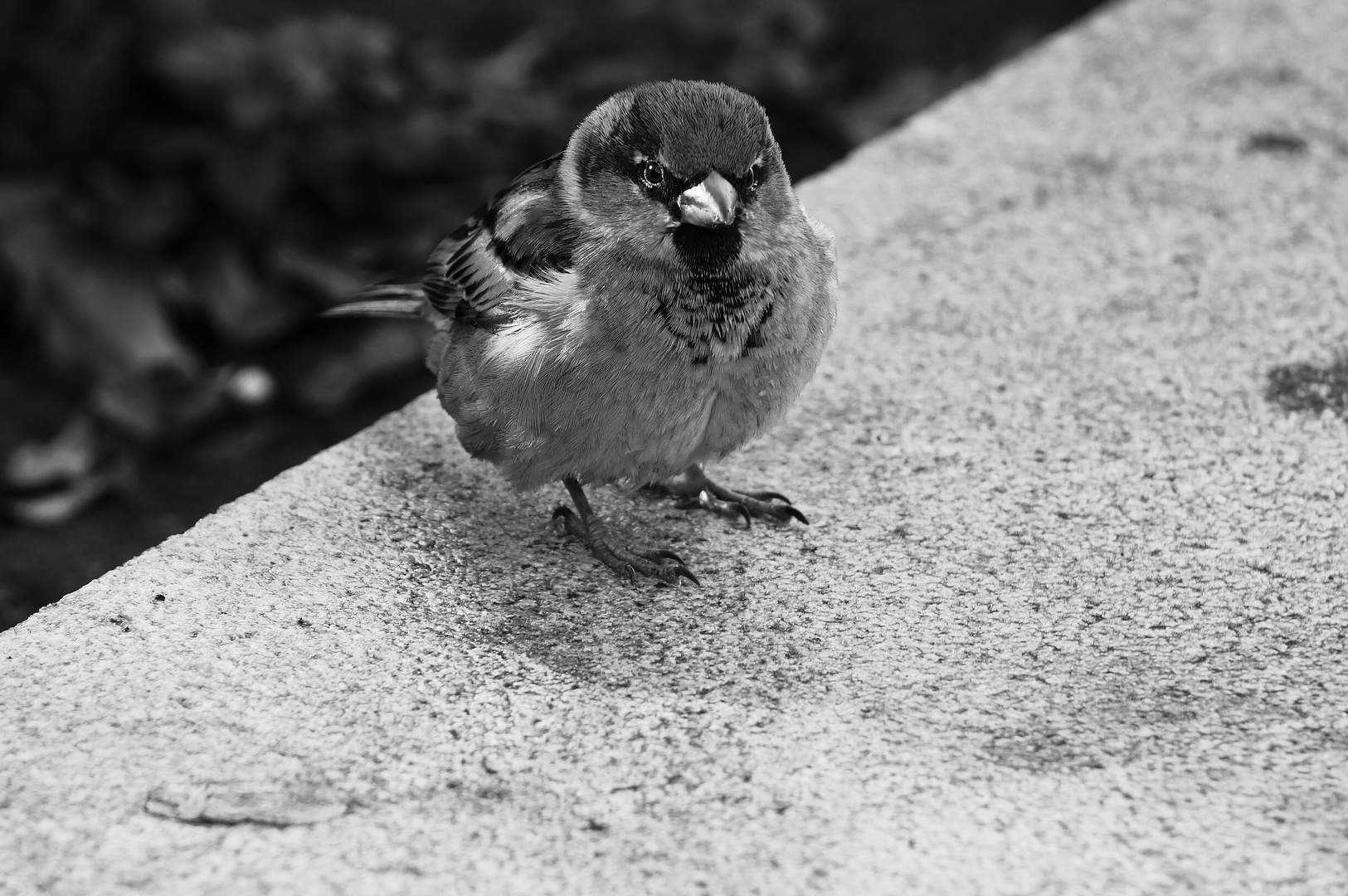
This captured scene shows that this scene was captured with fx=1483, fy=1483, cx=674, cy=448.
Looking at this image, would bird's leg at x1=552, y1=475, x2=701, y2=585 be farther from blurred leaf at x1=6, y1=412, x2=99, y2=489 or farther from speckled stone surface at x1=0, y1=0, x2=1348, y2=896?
blurred leaf at x1=6, y1=412, x2=99, y2=489

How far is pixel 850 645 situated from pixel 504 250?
111 centimetres

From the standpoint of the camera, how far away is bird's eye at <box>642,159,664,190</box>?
2816 millimetres

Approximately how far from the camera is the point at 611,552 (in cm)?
287

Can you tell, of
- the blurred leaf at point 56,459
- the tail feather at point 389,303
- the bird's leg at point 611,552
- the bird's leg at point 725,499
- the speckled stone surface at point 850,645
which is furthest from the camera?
the blurred leaf at point 56,459

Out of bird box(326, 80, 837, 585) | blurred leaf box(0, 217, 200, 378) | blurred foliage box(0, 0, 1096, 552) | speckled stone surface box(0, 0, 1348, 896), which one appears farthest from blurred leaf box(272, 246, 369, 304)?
bird box(326, 80, 837, 585)

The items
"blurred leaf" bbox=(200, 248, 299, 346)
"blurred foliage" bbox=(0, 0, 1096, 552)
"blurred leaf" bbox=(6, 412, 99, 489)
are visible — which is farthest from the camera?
"blurred leaf" bbox=(200, 248, 299, 346)

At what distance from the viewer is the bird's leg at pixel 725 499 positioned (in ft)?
9.78

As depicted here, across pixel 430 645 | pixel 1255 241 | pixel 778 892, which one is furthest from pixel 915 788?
pixel 1255 241

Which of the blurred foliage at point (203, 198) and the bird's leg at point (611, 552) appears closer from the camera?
the bird's leg at point (611, 552)

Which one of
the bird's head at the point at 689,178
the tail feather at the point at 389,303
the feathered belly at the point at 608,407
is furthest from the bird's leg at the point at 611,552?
the tail feather at the point at 389,303

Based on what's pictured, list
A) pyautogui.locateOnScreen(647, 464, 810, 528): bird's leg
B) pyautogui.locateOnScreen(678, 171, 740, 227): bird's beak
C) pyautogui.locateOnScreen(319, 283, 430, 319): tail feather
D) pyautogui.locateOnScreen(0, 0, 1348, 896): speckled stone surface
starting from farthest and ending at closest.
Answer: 1. pyautogui.locateOnScreen(319, 283, 430, 319): tail feather
2. pyautogui.locateOnScreen(647, 464, 810, 528): bird's leg
3. pyautogui.locateOnScreen(678, 171, 740, 227): bird's beak
4. pyautogui.locateOnScreen(0, 0, 1348, 896): speckled stone surface

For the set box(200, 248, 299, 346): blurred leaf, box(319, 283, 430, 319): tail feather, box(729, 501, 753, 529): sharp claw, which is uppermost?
box(319, 283, 430, 319): tail feather

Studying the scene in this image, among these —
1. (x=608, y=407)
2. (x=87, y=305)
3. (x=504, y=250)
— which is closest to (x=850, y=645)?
(x=608, y=407)

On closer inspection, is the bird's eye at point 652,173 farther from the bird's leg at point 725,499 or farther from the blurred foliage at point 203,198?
the blurred foliage at point 203,198
